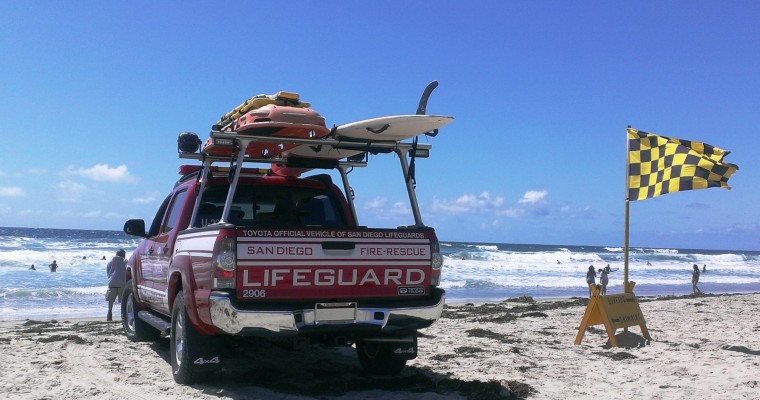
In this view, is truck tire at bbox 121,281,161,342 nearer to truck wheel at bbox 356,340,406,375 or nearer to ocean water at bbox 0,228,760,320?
truck wheel at bbox 356,340,406,375

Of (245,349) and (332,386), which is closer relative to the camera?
(332,386)

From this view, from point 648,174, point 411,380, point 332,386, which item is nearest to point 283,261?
point 332,386

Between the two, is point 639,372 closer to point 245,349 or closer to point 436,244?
point 436,244

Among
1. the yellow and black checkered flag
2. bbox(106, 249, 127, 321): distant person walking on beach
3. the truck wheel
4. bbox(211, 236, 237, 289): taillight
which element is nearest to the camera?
bbox(211, 236, 237, 289): taillight

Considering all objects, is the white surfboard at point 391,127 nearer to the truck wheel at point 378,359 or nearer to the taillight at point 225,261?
the taillight at point 225,261

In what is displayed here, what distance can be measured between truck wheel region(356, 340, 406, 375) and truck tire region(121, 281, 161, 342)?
9.55 feet

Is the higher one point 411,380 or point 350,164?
point 350,164

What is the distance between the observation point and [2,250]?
4325cm

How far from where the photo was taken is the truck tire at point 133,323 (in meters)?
8.23

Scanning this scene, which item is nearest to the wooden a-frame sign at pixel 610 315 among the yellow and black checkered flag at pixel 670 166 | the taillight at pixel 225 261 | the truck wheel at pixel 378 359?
the yellow and black checkered flag at pixel 670 166

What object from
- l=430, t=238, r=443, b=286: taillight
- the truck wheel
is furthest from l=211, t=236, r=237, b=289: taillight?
the truck wheel

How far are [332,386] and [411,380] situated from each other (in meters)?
0.75

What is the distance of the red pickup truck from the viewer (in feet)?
16.6

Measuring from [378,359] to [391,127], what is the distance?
2.32 meters
